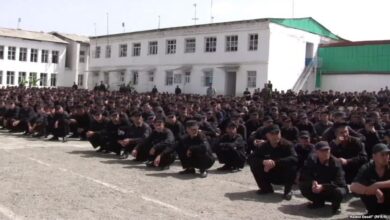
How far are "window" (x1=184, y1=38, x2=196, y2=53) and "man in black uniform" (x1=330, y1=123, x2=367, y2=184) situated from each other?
102 ft

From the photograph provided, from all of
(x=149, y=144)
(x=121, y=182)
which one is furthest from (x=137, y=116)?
(x=121, y=182)

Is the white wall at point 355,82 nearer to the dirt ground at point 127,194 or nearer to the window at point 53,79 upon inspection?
the dirt ground at point 127,194

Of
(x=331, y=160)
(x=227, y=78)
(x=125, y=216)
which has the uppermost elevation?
(x=227, y=78)

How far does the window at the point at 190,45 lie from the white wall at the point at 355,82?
398 inches

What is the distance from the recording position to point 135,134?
1124 centimetres

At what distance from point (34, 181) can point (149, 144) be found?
2804mm

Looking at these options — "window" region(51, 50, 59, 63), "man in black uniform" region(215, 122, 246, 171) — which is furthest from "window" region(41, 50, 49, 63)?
"man in black uniform" region(215, 122, 246, 171)

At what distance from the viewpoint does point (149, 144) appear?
10500 millimetres

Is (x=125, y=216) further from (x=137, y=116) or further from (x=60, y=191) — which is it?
(x=137, y=116)

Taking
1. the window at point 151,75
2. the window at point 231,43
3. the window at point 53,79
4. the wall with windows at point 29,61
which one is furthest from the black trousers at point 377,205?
the window at point 53,79

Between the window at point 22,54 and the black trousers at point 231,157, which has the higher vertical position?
the window at point 22,54

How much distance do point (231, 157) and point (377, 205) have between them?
436 cm

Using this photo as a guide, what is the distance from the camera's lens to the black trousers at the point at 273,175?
780cm

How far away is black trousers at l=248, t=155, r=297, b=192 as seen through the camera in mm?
7801
